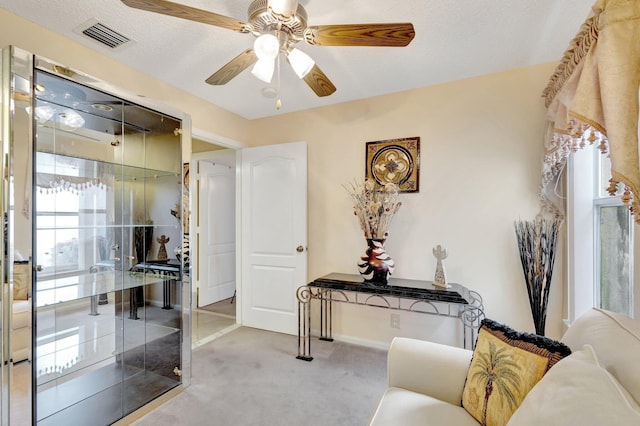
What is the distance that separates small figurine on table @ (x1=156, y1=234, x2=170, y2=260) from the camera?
7.25 ft

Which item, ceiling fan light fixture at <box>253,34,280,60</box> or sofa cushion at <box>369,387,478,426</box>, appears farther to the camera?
ceiling fan light fixture at <box>253,34,280,60</box>

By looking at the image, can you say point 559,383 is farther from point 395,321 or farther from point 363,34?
point 395,321

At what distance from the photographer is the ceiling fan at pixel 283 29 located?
1256mm

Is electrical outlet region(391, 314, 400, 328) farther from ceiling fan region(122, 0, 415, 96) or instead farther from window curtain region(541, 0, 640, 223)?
ceiling fan region(122, 0, 415, 96)

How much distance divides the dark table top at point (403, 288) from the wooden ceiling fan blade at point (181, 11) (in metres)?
1.98

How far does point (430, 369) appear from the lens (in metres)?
1.34

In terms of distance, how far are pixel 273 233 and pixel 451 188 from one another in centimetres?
188

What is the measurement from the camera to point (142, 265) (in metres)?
2.15

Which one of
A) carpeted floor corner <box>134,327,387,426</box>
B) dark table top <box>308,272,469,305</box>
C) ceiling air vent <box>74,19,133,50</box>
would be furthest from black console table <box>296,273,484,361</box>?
ceiling air vent <box>74,19,133,50</box>

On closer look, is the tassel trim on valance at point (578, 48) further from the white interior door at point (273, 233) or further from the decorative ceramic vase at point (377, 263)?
the white interior door at point (273, 233)

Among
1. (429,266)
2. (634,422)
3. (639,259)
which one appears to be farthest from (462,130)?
(634,422)

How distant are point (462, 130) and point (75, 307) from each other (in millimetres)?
3165

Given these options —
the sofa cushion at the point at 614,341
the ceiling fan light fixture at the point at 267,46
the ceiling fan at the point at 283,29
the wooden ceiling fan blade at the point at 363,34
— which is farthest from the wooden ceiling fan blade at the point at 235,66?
the sofa cushion at the point at 614,341

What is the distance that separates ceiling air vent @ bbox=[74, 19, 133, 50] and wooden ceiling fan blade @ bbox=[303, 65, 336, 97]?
1.28 meters
